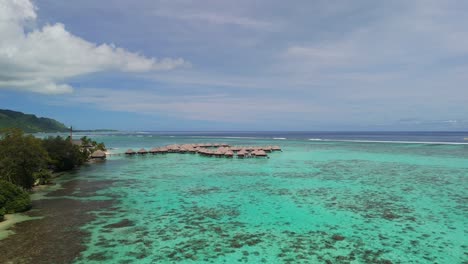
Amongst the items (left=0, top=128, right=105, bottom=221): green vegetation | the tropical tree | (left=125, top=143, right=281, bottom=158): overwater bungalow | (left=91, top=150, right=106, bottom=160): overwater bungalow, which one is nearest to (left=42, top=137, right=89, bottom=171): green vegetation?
(left=0, top=128, right=105, bottom=221): green vegetation

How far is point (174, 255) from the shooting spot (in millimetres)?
9203

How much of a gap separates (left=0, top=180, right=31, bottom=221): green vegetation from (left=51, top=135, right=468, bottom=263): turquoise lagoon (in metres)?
3.30

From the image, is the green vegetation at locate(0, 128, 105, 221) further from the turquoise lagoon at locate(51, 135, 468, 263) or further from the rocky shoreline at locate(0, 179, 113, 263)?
the turquoise lagoon at locate(51, 135, 468, 263)

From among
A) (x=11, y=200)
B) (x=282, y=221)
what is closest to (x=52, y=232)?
(x=11, y=200)

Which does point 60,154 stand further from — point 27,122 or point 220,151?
point 27,122

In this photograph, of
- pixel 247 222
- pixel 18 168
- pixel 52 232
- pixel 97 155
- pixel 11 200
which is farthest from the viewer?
pixel 97 155

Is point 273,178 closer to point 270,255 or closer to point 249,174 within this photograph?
point 249,174

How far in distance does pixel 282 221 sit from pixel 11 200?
12102 mm

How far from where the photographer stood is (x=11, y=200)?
13461 millimetres

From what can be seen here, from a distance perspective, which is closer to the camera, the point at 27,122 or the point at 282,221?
the point at 282,221

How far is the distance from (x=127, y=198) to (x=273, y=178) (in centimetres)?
1122

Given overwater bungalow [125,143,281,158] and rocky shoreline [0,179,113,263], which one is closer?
rocky shoreline [0,179,113,263]

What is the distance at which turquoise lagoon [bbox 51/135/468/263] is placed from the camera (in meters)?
9.25

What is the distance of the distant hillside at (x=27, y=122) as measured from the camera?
147m
